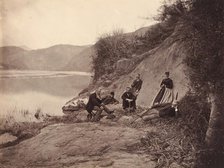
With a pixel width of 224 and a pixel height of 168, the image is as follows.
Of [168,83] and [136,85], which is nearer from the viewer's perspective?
[168,83]

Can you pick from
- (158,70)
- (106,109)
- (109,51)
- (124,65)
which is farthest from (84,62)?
(158,70)

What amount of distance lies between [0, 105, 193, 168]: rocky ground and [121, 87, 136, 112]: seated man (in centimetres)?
7

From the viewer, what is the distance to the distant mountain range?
17.1 ft

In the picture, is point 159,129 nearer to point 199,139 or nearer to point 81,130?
point 199,139

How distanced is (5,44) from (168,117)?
1.78m

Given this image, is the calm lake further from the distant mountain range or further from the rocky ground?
the rocky ground

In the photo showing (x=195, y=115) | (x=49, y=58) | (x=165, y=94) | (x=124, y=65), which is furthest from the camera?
(x=49, y=58)

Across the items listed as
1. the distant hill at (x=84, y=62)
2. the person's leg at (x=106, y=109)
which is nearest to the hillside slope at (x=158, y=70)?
the person's leg at (x=106, y=109)

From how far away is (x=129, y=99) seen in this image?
504cm

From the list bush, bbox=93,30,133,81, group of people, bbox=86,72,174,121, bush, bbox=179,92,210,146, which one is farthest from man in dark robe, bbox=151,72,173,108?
bush, bbox=93,30,133,81

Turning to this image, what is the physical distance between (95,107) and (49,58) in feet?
2.31

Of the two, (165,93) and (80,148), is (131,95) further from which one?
(80,148)

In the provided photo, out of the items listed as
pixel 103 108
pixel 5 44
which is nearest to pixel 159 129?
pixel 103 108

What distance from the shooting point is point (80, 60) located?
5.20 meters
